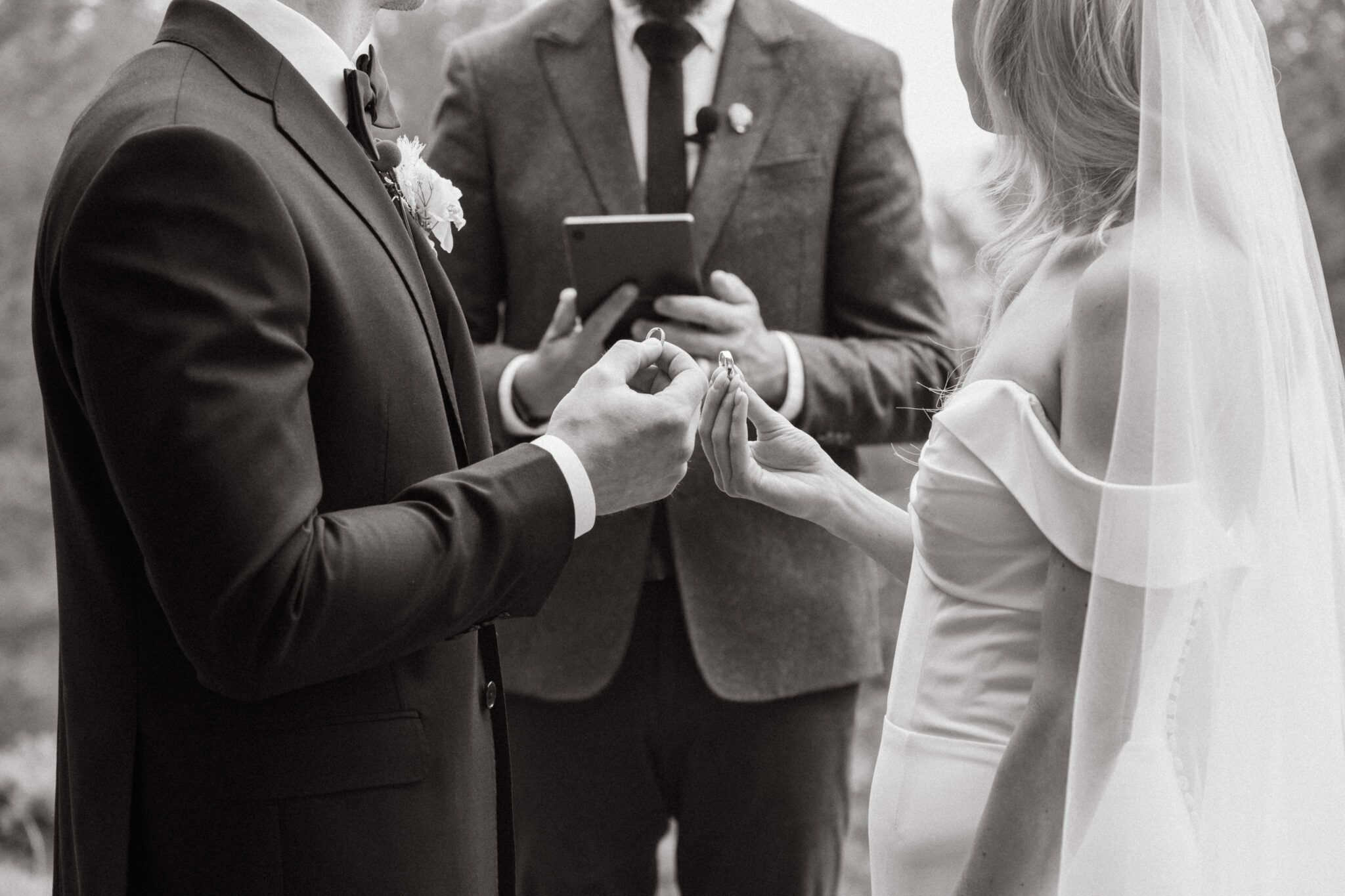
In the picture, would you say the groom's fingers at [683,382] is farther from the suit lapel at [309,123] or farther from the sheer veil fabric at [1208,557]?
the sheer veil fabric at [1208,557]

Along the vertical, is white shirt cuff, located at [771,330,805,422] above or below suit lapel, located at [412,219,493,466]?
below

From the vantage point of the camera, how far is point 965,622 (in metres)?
1.88

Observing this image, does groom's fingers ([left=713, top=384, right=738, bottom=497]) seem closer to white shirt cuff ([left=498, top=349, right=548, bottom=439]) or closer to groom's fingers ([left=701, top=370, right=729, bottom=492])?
groom's fingers ([left=701, top=370, right=729, bottom=492])

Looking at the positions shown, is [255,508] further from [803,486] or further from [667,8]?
[667,8]

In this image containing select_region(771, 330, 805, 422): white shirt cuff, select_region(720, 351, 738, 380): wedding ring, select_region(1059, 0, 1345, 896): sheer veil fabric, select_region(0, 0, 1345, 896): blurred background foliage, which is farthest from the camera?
select_region(0, 0, 1345, 896): blurred background foliage

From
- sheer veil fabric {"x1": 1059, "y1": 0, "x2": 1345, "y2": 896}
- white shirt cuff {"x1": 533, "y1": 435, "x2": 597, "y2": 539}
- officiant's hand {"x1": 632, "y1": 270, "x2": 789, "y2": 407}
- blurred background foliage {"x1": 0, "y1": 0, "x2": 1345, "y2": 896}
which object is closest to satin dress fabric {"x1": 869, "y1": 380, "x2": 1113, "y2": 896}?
sheer veil fabric {"x1": 1059, "y1": 0, "x2": 1345, "y2": 896}

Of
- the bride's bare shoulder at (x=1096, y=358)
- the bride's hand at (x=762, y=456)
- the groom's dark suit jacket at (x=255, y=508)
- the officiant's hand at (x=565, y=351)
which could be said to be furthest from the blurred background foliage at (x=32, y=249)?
the bride's bare shoulder at (x=1096, y=358)

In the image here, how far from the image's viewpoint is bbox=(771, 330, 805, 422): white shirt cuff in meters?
2.71

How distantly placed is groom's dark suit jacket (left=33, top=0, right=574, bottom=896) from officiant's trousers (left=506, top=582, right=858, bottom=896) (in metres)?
1.01

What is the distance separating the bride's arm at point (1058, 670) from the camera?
1649 mm

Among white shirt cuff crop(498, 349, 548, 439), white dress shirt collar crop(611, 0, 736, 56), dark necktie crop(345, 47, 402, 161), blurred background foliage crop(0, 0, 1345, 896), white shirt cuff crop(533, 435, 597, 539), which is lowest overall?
blurred background foliage crop(0, 0, 1345, 896)

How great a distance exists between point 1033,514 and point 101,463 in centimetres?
114

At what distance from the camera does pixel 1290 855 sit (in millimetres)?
1664

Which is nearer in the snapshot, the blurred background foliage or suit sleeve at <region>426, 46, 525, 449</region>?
suit sleeve at <region>426, 46, 525, 449</region>
